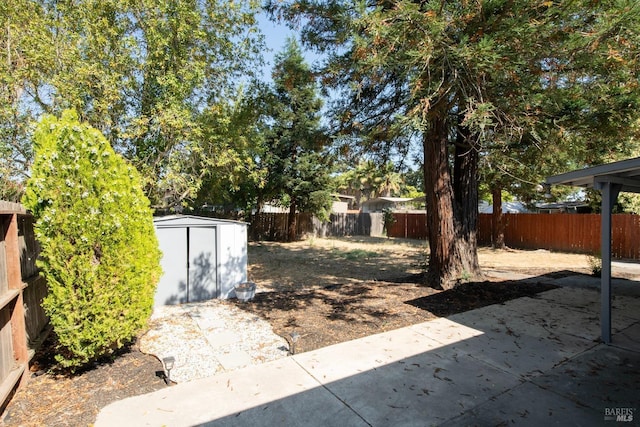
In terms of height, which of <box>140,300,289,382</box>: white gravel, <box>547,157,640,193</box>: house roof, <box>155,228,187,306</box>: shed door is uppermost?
<box>547,157,640,193</box>: house roof

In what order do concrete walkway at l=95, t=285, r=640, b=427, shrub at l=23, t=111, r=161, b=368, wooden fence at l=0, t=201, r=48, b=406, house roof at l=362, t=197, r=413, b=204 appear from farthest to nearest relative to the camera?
house roof at l=362, t=197, r=413, b=204 < shrub at l=23, t=111, r=161, b=368 < wooden fence at l=0, t=201, r=48, b=406 < concrete walkway at l=95, t=285, r=640, b=427

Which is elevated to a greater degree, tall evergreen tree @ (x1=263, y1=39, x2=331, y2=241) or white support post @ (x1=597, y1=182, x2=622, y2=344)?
tall evergreen tree @ (x1=263, y1=39, x2=331, y2=241)

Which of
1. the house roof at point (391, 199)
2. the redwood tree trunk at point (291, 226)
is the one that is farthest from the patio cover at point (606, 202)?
the house roof at point (391, 199)

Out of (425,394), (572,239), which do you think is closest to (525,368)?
(425,394)

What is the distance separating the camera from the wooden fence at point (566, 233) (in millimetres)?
10852

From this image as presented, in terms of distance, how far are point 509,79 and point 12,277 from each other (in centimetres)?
648

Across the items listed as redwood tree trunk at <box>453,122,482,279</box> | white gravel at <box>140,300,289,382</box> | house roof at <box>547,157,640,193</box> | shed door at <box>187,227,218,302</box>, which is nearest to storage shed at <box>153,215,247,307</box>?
shed door at <box>187,227,218,302</box>

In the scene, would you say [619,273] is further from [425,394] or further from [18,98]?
[18,98]

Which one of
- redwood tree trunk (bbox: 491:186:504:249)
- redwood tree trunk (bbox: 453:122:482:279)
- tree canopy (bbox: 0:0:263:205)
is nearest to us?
tree canopy (bbox: 0:0:263:205)

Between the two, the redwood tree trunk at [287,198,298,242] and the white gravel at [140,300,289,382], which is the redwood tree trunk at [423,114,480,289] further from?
the redwood tree trunk at [287,198,298,242]

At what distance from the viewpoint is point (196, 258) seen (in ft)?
19.4

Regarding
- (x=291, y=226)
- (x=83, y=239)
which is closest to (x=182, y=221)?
(x=83, y=239)

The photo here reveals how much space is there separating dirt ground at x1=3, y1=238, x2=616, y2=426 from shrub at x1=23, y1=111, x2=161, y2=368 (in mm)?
298

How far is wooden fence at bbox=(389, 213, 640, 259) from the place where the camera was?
1085cm
